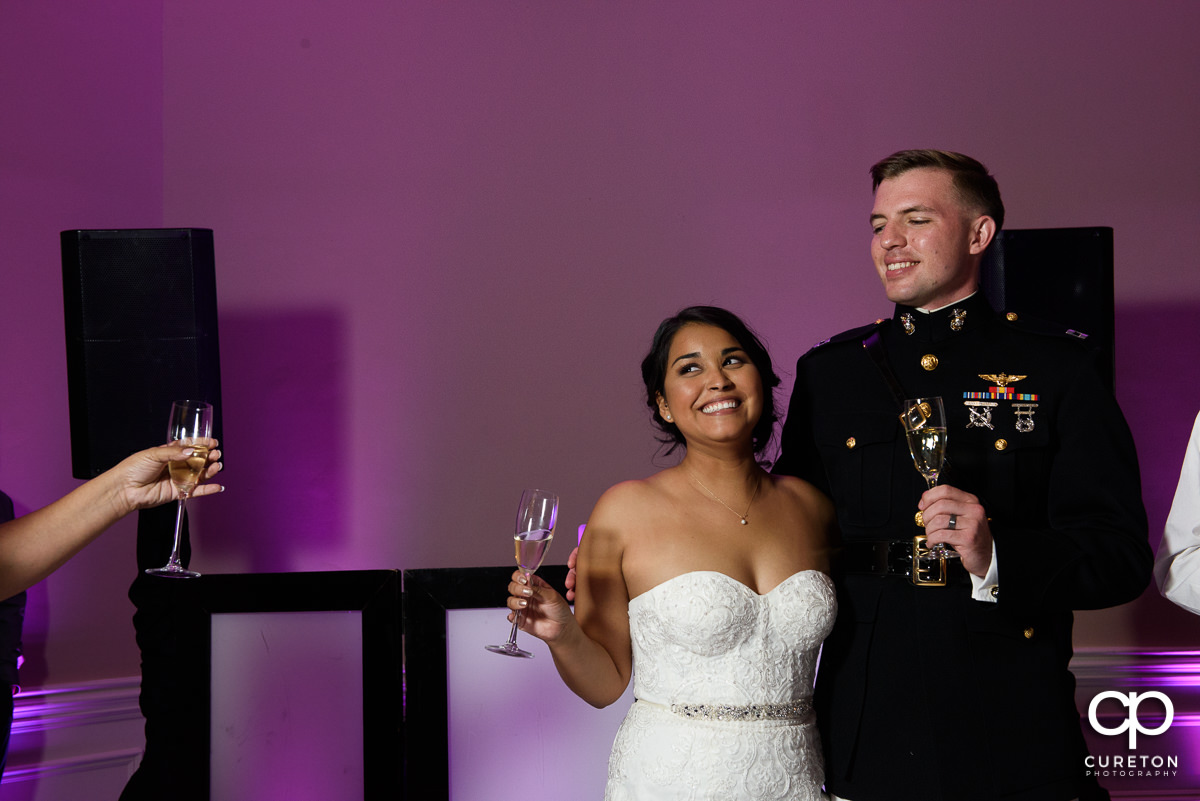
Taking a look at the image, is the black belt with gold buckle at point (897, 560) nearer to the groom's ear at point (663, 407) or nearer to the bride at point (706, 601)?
the bride at point (706, 601)

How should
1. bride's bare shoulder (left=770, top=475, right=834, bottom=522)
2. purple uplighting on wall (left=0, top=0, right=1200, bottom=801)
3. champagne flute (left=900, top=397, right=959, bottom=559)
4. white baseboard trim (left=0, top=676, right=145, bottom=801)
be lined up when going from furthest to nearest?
1. purple uplighting on wall (left=0, top=0, right=1200, bottom=801)
2. white baseboard trim (left=0, top=676, right=145, bottom=801)
3. bride's bare shoulder (left=770, top=475, right=834, bottom=522)
4. champagne flute (left=900, top=397, right=959, bottom=559)

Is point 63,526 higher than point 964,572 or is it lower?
higher

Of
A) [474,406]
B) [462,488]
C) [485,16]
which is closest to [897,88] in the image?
[485,16]

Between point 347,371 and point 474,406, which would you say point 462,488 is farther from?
point 347,371

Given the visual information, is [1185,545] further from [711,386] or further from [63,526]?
[63,526]

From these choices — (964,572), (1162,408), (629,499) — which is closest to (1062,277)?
(1162,408)

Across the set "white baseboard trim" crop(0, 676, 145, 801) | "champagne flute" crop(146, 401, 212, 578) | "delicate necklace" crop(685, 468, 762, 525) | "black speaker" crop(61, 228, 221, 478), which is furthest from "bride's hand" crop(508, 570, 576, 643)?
"white baseboard trim" crop(0, 676, 145, 801)

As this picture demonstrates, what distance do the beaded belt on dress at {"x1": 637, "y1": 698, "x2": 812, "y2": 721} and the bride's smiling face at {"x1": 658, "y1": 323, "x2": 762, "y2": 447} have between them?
2.05 feet

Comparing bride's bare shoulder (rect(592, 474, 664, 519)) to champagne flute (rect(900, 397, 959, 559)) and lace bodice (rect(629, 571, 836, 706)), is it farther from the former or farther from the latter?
champagne flute (rect(900, 397, 959, 559))

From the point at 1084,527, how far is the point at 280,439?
319 centimetres

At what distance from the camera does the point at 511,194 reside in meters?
4.27

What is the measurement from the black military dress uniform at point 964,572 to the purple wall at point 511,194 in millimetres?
1960

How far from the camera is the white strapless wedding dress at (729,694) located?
7.44ft

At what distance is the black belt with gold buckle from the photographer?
1.97 meters
